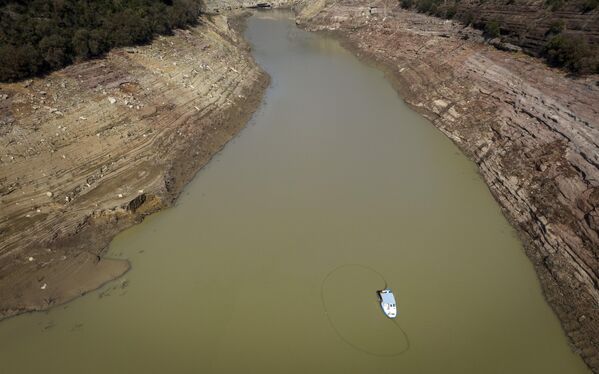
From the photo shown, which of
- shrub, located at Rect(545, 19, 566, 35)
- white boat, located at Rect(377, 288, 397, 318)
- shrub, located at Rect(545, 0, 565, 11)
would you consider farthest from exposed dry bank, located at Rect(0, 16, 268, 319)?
shrub, located at Rect(545, 0, 565, 11)

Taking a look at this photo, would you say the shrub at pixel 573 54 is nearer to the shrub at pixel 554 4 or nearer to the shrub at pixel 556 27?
the shrub at pixel 556 27

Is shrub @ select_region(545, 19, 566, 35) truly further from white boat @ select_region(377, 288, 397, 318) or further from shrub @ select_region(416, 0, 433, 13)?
white boat @ select_region(377, 288, 397, 318)

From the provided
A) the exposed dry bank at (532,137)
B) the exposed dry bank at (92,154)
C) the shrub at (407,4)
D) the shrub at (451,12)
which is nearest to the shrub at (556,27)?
the exposed dry bank at (532,137)

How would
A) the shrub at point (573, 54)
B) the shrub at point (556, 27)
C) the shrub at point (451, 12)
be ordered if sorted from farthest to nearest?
the shrub at point (451, 12) < the shrub at point (556, 27) < the shrub at point (573, 54)

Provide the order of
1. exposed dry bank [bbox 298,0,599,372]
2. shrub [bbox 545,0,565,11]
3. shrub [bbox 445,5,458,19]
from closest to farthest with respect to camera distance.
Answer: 1. exposed dry bank [bbox 298,0,599,372]
2. shrub [bbox 545,0,565,11]
3. shrub [bbox 445,5,458,19]

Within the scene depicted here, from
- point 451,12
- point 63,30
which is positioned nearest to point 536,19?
point 451,12

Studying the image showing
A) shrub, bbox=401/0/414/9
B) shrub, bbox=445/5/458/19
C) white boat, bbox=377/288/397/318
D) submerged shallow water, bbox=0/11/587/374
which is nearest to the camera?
submerged shallow water, bbox=0/11/587/374

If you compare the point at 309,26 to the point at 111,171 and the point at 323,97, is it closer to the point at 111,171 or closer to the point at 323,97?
the point at 323,97
